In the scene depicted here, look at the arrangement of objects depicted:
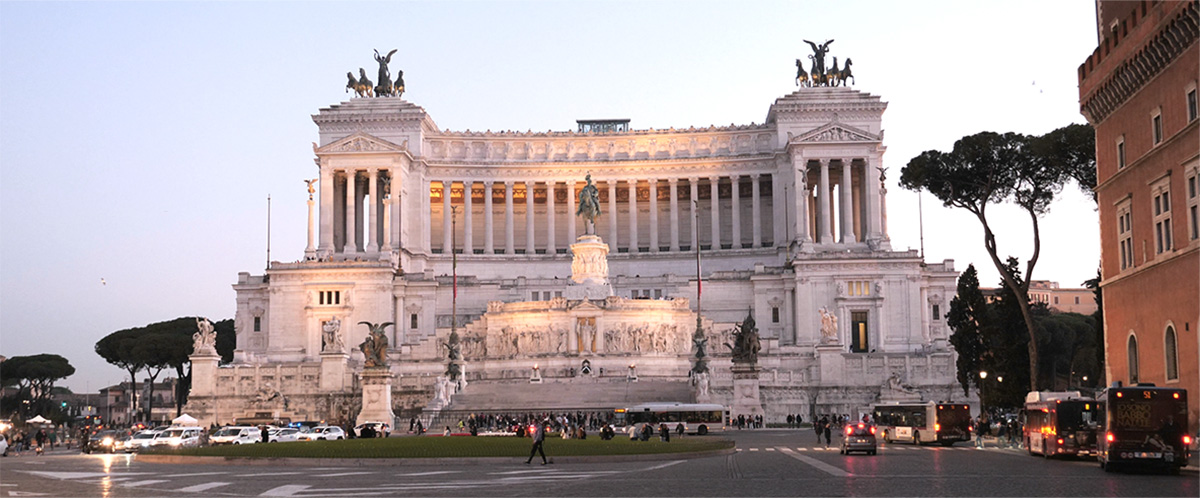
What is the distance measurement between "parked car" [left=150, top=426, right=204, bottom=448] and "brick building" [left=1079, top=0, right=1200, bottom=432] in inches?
1539

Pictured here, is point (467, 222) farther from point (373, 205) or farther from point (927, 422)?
point (927, 422)

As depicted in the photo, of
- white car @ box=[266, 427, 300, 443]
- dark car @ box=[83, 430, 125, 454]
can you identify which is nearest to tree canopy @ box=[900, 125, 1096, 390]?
white car @ box=[266, 427, 300, 443]

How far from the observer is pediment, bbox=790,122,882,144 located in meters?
108

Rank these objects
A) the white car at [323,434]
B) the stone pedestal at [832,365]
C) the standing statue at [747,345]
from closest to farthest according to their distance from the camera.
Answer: the white car at [323,434]
the standing statue at [747,345]
the stone pedestal at [832,365]

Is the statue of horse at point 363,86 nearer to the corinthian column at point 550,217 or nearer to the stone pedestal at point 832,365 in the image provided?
the corinthian column at point 550,217

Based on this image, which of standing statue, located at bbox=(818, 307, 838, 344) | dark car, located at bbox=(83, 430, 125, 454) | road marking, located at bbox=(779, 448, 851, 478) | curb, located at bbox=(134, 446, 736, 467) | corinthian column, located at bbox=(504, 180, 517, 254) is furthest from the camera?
corinthian column, located at bbox=(504, 180, 517, 254)

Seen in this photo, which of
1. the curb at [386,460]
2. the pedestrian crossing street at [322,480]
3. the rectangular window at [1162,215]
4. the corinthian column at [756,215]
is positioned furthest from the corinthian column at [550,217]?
the pedestrian crossing street at [322,480]

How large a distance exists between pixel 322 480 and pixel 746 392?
1756 inches

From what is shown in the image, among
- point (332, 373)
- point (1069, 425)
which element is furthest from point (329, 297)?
point (1069, 425)

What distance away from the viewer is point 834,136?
356ft

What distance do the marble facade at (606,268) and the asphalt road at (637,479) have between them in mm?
35837

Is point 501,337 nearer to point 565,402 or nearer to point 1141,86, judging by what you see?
point 565,402

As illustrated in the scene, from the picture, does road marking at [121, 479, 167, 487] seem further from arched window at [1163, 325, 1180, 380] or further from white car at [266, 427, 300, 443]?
arched window at [1163, 325, 1180, 380]

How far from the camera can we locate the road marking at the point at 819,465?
1375 inches
